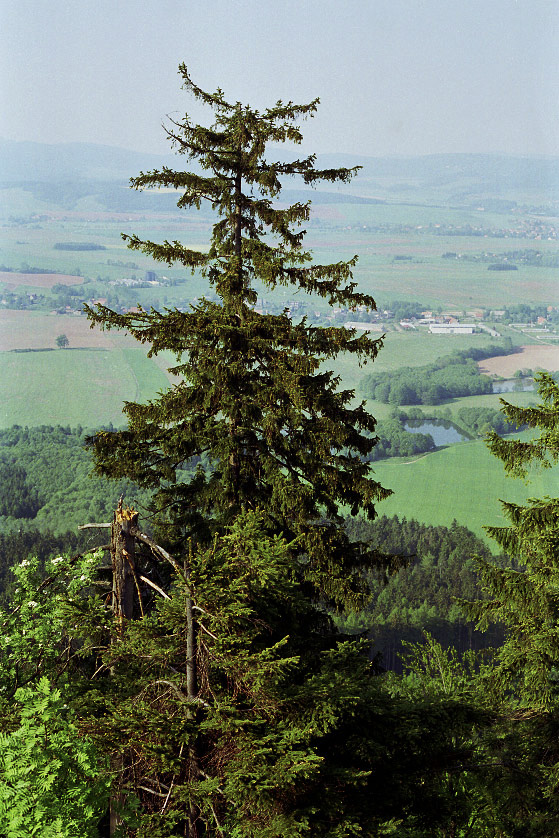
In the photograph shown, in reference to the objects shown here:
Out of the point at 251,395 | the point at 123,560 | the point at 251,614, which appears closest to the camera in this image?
the point at 251,614

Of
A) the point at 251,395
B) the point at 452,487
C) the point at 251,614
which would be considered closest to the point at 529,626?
the point at 251,395

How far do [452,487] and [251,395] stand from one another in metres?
156

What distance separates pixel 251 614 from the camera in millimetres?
6848

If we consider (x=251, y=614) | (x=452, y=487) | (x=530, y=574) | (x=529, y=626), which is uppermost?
(x=251, y=614)

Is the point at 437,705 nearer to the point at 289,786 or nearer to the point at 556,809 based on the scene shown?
the point at 289,786

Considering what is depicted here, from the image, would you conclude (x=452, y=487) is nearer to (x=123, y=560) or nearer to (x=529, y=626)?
(x=529, y=626)

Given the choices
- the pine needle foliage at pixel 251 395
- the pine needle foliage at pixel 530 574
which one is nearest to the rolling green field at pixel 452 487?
the pine needle foliage at pixel 530 574

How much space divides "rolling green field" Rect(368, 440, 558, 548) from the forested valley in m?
130

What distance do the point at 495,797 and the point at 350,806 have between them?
806 centimetres

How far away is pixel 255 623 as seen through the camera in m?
7.10

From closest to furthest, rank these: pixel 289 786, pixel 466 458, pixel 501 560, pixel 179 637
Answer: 1. pixel 289 786
2. pixel 179 637
3. pixel 501 560
4. pixel 466 458

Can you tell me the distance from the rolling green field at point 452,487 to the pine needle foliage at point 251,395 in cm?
13058

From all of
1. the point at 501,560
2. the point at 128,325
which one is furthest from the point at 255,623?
the point at 501,560

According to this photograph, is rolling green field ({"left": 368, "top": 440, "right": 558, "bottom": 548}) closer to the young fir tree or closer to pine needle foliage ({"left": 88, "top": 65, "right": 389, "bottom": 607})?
the young fir tree
